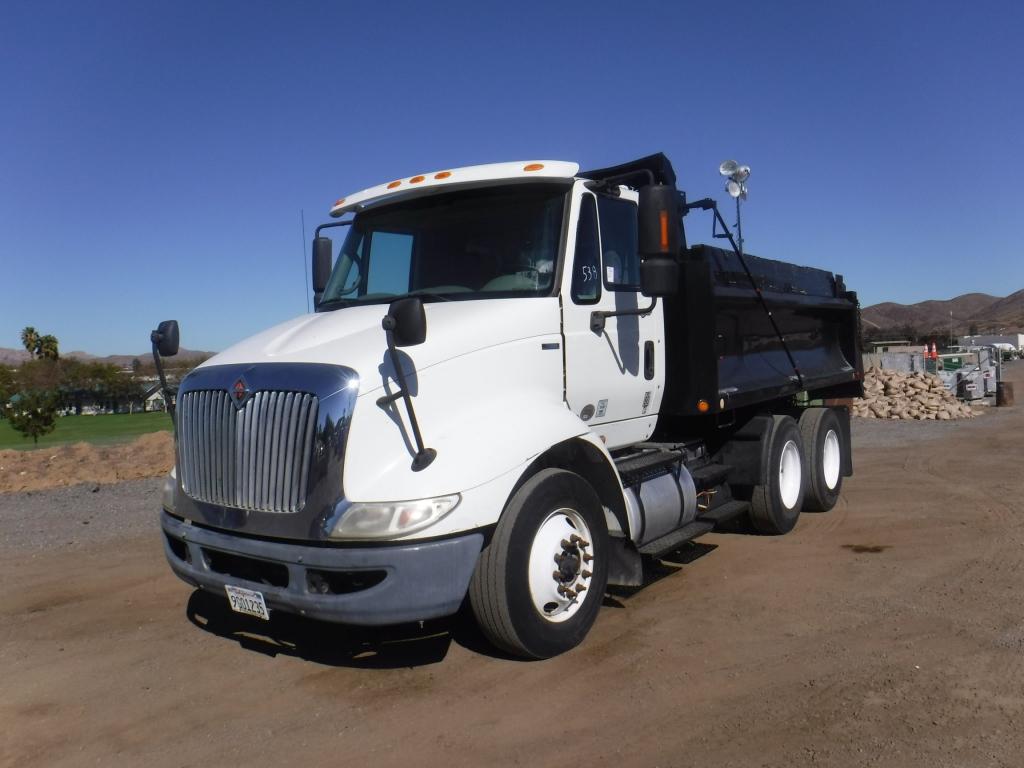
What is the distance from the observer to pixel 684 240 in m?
6.75

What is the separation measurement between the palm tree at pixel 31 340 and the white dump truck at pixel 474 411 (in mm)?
92086

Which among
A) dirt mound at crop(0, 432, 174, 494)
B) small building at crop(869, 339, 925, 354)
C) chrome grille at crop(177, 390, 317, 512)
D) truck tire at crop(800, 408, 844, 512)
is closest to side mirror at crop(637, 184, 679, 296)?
chrome grille at crop(177, 390, 317, 512)

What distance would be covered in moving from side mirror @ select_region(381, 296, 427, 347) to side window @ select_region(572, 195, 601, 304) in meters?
1.46

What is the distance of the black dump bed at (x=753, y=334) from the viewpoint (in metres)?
6.41

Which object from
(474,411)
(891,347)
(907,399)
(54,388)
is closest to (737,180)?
(474,411)

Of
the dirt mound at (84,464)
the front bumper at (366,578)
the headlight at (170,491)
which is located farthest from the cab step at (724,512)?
the dirt mound at (84,464)

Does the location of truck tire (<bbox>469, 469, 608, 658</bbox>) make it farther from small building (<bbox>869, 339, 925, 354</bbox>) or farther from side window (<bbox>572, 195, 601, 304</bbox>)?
small building (<bbox>869, 339, 925, 354</bbox>)

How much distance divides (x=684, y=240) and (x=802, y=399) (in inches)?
141

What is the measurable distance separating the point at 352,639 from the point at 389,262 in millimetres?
2499

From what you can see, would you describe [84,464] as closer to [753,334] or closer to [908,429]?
[753,334]

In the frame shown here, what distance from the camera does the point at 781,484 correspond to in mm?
7895

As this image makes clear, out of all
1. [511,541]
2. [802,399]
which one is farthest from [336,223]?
[802,399]

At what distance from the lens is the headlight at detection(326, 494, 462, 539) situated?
3.97 metres

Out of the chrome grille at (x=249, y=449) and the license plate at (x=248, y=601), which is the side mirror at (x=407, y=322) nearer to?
the chrome grille at (x=249, y=449)
